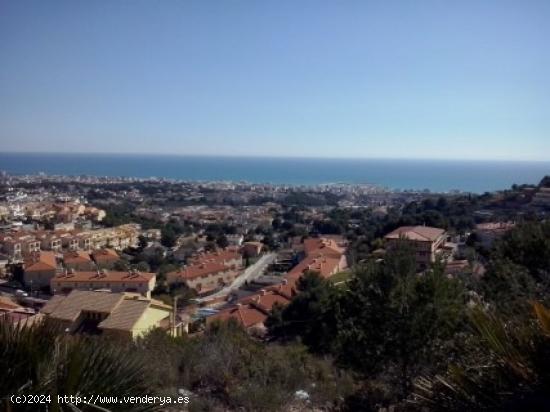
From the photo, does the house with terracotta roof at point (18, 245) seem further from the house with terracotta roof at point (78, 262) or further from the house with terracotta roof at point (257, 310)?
the house with terracotta roof at point (257, 310)

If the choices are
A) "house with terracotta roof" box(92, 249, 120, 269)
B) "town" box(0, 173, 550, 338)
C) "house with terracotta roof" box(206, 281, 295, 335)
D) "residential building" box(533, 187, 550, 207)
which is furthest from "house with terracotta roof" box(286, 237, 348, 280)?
"residential building" box(533, 187, 550, 207)

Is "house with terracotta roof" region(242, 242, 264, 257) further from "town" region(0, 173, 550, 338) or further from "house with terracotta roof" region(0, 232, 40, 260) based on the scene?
"house with terracotta roof" region(0, 232, 40, 260)

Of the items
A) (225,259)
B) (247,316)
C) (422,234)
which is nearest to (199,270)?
(225,259)

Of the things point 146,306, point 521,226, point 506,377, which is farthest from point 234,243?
point 506,377

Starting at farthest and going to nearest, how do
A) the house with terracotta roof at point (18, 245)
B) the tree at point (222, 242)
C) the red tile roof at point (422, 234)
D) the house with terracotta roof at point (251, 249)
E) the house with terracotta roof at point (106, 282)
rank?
the tree at point (222, 242) < the house with terracotta roof at point (251, 249) < the house with terracotta roof at point (18, 245) < the red tile roof at point (422, 234) < the house with terracotta roof at point (106, 282)

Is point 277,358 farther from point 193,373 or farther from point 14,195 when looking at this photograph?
point 14,195

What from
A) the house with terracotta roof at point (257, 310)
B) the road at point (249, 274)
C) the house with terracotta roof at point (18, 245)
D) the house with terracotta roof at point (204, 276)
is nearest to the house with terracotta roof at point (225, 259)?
the road at point (249, 274)
